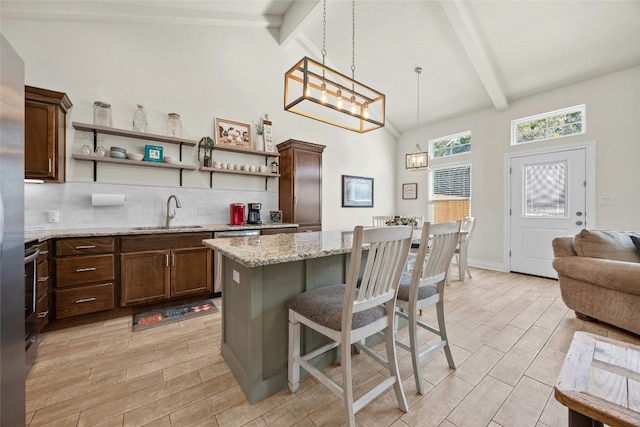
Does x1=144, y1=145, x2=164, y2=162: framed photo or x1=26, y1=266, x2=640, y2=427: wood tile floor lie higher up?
x1=144, y1=145, x2=164, y2=162: framed photo

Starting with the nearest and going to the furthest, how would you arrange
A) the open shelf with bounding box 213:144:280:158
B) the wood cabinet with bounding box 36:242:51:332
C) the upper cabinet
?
the wood cabinet with bounding box 36:242:51:332 < the upper cabinet < the open shelf with bounding box 213:144:280:158

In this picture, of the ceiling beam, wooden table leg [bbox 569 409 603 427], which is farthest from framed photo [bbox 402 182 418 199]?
wooden table leg [bbox 569 409 603 427]

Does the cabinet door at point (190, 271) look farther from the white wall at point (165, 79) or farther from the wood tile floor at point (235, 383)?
the white wall at point (165, 79)

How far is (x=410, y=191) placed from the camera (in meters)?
6.10

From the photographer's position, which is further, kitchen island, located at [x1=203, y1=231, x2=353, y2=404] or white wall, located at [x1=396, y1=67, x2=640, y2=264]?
white wall, located at [x1=396, y1=67, x2=640, y2=264]

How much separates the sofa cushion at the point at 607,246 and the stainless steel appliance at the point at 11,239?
13.8 ft

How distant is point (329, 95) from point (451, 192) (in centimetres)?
325

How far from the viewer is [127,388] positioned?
5.34 ft

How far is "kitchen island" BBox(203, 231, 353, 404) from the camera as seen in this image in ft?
4.83

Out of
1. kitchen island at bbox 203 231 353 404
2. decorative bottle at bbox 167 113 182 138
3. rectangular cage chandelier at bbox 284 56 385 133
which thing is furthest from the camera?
decorative bottle at bbox 167 113 182 138

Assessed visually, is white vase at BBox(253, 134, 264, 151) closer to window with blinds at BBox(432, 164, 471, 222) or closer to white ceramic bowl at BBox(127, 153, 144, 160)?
white ceramic bowl at BBox(127, 153, 144, 160)

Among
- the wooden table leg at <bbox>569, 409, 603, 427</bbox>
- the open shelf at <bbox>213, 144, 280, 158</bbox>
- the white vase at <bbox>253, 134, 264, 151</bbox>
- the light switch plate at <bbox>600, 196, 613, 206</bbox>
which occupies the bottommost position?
the wooden table leg at <bbox>569, 409, 603, 427</bbox>

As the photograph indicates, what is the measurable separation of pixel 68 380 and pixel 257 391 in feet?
4.28

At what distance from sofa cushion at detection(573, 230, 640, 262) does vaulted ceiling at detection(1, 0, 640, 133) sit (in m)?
2.59
